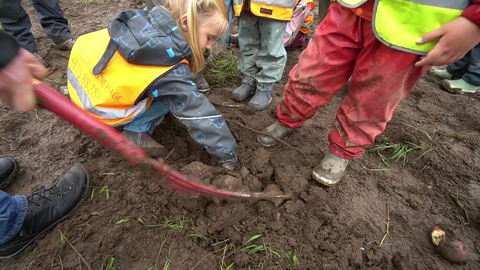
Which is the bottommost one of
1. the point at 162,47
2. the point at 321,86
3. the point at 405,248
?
the point at 405,248

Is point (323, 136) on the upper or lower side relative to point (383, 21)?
lower

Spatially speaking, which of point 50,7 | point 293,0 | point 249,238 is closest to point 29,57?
point 249,238

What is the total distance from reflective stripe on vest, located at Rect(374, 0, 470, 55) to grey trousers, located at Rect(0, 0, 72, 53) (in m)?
3.07

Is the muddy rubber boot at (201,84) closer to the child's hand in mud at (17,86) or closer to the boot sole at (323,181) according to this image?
the boot sole at (323,181)

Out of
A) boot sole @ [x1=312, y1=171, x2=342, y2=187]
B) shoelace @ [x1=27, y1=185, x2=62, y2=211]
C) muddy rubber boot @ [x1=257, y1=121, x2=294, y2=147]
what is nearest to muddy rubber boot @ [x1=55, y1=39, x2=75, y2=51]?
shoelace @ [x1=27, y1=185, x2=62, y2=211]

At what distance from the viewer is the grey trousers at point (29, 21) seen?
2.57 metres

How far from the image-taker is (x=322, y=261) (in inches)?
57.1

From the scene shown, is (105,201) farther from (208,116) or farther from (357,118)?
(357,118)

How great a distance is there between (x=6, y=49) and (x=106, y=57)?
2.16 feet

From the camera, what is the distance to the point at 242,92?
251 cm

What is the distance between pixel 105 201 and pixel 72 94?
71 cm

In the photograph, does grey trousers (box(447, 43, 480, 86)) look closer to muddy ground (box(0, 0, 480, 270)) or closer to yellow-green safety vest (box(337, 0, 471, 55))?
muddy ground (box(0, 0, 480, 270))

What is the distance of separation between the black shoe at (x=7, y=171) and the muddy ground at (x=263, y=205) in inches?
2.1

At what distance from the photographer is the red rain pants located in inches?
51.6
